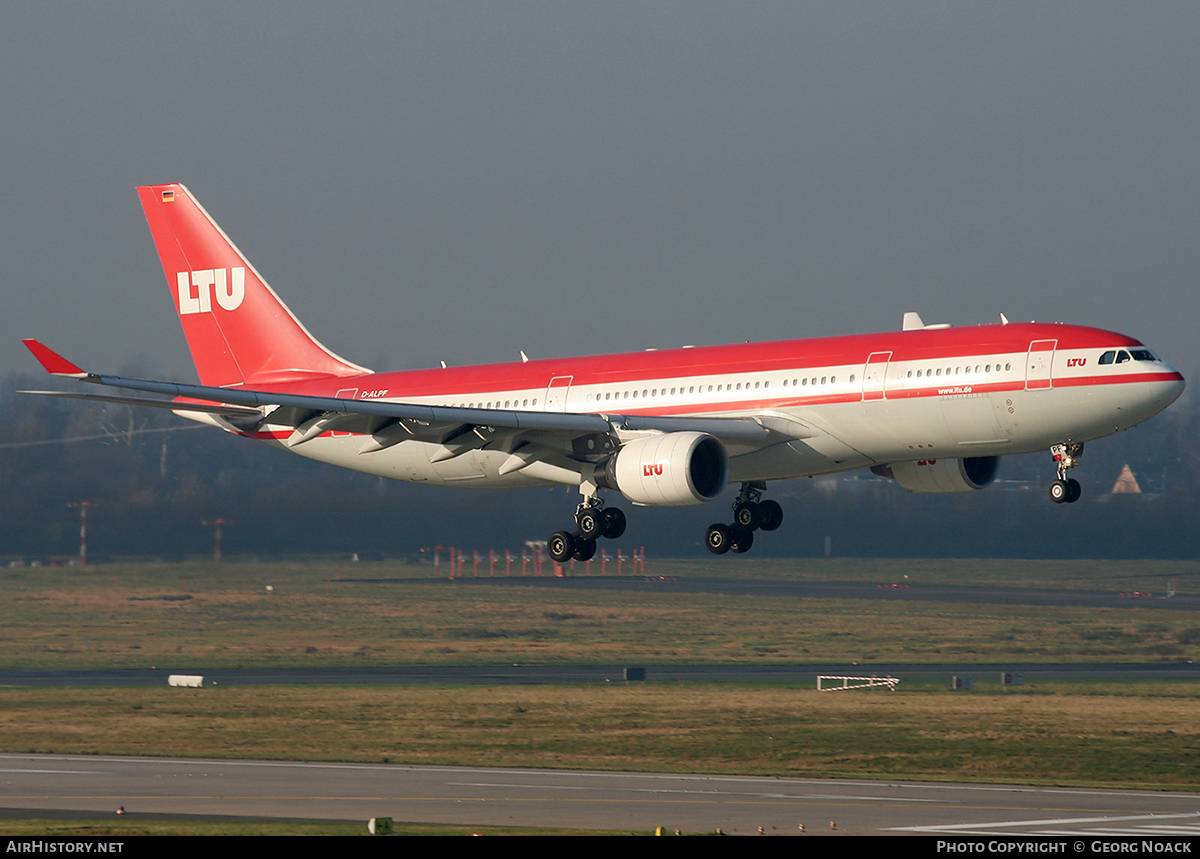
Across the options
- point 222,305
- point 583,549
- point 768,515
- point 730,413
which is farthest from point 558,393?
point 222,305

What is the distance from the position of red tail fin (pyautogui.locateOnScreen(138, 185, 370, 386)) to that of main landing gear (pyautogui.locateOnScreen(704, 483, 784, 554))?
1478cm

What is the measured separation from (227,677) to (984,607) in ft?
134

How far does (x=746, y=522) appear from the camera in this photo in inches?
1945

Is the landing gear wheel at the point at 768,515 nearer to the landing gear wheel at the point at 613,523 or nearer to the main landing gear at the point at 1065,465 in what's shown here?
the landing gear wheel at the point at 613,523

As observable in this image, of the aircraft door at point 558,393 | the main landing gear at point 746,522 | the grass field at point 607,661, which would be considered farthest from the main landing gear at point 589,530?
the grass field at point 607,661

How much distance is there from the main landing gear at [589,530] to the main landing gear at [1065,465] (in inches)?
467

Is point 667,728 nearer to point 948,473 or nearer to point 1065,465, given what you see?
point 948,473

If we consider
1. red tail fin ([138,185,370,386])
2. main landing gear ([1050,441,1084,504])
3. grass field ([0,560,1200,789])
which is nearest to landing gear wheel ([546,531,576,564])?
grass field ([0,560,1200,789])

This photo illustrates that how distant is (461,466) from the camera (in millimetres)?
49969

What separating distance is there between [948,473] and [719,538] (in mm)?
6911

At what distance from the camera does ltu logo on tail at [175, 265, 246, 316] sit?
184 feet

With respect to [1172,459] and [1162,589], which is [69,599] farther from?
[1172,459]

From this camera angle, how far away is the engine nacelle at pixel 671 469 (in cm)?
4203
